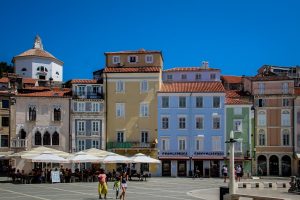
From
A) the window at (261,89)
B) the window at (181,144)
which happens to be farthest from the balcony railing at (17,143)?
the window at (261,89)

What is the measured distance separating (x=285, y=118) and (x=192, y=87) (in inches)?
515

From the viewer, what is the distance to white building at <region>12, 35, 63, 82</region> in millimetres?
101750

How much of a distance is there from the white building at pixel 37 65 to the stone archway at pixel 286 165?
4502cm

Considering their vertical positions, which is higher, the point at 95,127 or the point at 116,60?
the point at 116,60

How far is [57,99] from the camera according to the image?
70.8 meters

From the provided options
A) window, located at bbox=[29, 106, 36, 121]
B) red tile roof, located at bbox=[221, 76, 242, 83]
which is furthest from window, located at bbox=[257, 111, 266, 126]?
window, located at bbox=[29, 106, 36, 121]

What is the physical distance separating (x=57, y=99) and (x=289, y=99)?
30.2 m

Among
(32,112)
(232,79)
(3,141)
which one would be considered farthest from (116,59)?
(232,79)

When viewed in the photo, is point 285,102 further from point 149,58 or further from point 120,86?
point 120,86

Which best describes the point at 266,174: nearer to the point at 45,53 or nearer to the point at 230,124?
the point at 230,124

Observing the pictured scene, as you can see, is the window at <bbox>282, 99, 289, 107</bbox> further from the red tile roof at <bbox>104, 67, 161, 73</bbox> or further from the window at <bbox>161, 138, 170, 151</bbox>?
the red tile roof at <bbox>104, 67, 161, 73</bbox>

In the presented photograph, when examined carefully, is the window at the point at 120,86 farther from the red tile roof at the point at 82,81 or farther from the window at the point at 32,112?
the window at the point at 32,112

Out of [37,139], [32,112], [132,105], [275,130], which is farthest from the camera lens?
[275,130]

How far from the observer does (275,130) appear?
244ft
